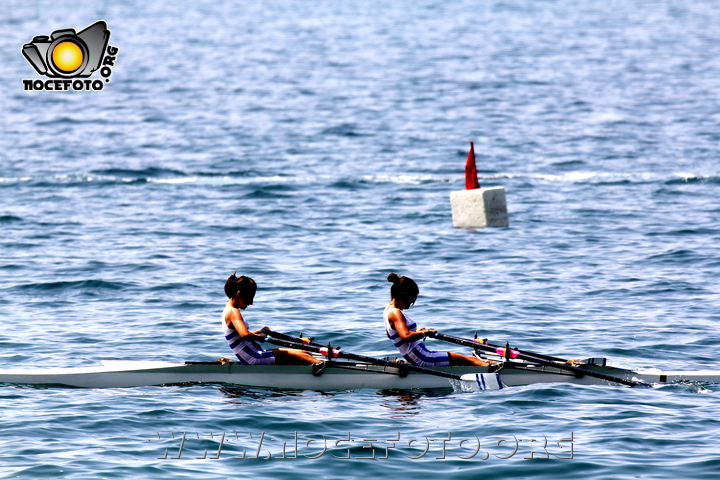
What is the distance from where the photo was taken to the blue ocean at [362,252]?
12.5m

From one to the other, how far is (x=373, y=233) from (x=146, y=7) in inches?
3338

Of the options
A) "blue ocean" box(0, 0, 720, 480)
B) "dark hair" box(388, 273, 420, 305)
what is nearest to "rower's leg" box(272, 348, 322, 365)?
"blue ocean" box(0, 0, 720, 480)

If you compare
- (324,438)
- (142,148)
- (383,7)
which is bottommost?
(324,438)

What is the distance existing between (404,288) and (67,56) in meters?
23.5

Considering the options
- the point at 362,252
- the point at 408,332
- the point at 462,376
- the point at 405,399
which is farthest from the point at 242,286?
the point at 362,252

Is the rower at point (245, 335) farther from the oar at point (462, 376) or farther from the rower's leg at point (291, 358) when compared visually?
the oar at point (462, 376)

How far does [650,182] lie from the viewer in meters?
31.2

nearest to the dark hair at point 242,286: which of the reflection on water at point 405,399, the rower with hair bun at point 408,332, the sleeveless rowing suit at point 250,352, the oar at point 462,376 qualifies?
the sleeveless rowing suit at point 250,352

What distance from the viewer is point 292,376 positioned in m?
15.0

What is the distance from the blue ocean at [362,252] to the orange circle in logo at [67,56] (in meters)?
3.29

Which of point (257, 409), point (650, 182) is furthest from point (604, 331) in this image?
point (650, 182)

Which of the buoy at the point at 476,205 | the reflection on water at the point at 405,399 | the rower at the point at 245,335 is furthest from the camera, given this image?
the buoy at the point at 476,205

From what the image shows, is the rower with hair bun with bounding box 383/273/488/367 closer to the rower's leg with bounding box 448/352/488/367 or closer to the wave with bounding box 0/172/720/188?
the rower's leg with bounding box 448/352/488/367

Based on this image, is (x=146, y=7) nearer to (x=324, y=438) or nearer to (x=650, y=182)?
(x=650, y=182)
